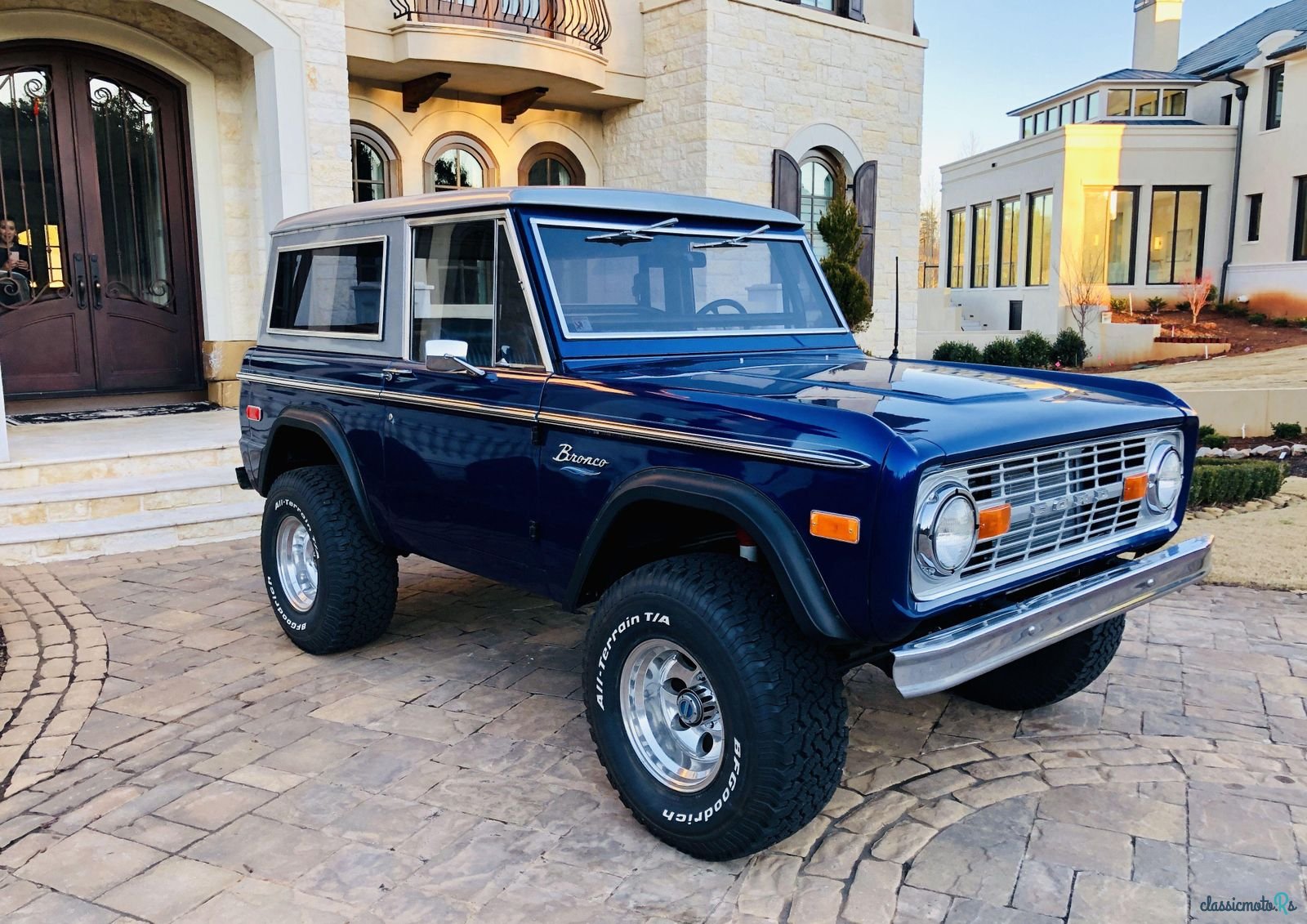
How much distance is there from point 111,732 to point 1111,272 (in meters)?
25.2

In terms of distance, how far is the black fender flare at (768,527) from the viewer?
263 centimetres

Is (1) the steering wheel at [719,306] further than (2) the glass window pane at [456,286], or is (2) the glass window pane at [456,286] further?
(1) the steering wheel at [719,306]

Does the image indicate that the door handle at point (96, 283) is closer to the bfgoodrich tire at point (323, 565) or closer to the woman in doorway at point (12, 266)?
the woman in doorway at point (12, 266)

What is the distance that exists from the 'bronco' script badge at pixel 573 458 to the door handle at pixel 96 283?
7635 millimetres

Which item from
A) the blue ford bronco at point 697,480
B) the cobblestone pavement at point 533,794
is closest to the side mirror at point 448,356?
the blue ford bronco at point 697,480

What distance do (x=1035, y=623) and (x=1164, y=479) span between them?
1011 mm

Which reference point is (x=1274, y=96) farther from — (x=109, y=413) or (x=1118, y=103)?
(x=109, y=413)

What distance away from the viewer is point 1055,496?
9.86 ft

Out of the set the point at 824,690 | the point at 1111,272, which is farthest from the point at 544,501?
the point at 1111,272

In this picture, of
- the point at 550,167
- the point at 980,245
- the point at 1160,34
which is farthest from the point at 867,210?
the point at 1160,34

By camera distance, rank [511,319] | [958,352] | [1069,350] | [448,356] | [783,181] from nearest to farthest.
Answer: [448,356], [511,319], [783,181], [1069,350], [958,352]

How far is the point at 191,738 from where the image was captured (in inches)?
151

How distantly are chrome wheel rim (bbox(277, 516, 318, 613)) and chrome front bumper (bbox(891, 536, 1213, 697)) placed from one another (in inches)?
124

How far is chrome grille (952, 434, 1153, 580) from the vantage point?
2.80m
